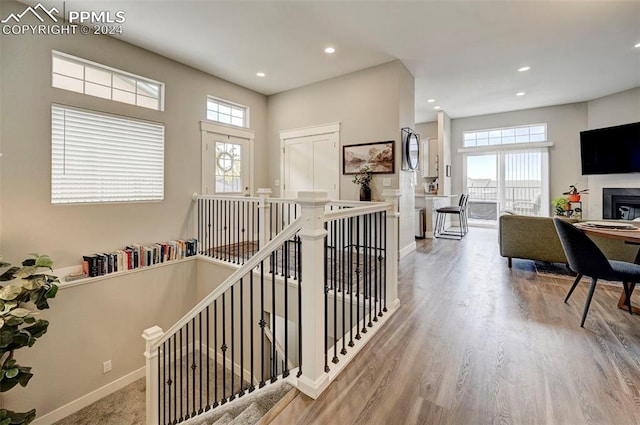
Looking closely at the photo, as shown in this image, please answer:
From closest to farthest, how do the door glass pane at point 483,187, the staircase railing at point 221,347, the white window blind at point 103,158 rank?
the staircase railing at point 221,347 → the white window blind at point 103,158 → the door glass pane at point 483,187

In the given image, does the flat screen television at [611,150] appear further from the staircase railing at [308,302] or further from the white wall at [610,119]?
the staircase railing at [308,302]

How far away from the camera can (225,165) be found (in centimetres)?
515

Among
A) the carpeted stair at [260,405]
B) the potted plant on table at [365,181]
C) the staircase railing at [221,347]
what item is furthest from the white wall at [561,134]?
the carpeted stair at [260,405]

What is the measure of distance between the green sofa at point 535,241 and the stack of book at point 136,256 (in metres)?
4.78

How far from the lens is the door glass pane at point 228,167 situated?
16.6 feet

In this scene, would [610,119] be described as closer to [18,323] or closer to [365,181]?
[365,181]

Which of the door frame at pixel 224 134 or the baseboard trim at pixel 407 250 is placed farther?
the door frame at pixel 224 134

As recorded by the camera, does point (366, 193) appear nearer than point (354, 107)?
Yes

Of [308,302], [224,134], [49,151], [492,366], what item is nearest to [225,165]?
[224,134]

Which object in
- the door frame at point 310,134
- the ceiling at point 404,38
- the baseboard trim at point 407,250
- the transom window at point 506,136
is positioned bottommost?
the baseboard trim at point 407,250

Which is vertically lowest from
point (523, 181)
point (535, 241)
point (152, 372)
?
point (152, 372)

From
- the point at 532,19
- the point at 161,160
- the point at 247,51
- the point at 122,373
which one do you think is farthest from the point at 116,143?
the point at 532,19

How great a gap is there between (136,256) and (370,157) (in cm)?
375

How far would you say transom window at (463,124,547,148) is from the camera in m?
7.00
